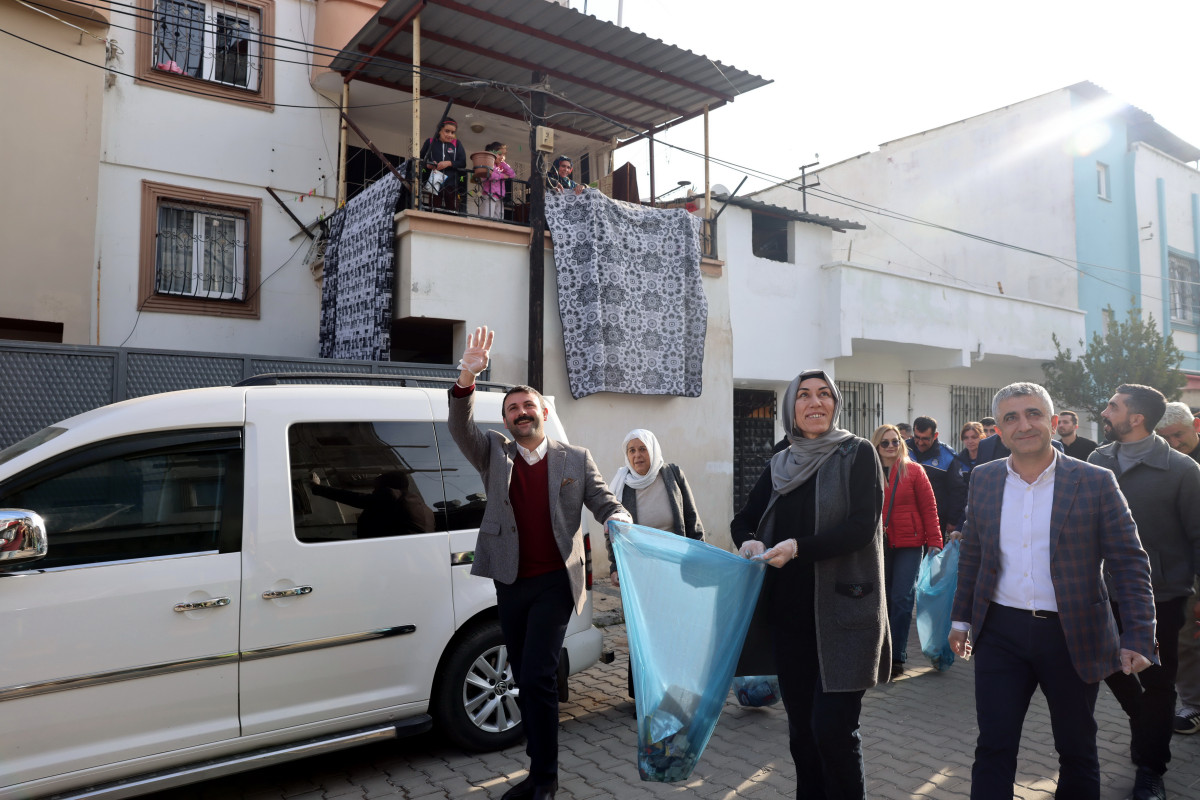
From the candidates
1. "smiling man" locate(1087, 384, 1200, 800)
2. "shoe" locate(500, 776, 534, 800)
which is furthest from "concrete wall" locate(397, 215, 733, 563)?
"smiling man" locate(1087, 384, 1200, 800)

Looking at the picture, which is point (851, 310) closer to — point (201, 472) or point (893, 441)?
point (893, 441)

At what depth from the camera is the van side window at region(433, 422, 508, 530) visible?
15.1ft

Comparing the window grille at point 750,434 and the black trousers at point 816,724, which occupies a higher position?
the window grille at point 750,434

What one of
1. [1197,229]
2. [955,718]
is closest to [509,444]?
[955,718]

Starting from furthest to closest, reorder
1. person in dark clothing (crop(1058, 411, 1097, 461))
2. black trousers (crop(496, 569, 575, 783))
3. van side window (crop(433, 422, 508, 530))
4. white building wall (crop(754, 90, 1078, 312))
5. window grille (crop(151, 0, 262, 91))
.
Result: white building wall (crop(754, 90, 1078, 312))
window grille (crop(151, 0, 262, 91))
person in dark clothing (crop(1058, 411, 1097, 461))
van side window (crop(433, 422, 508, 530))
black trousers (crop(496, 569, 575, 783))

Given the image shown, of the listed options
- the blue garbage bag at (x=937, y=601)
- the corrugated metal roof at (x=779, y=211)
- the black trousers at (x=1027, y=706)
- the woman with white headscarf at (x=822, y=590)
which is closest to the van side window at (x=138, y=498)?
the woman with white headscarf at (x=822, y=590)

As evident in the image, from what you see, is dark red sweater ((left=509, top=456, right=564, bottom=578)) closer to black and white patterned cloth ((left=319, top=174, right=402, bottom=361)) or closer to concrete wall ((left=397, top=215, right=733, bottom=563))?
concrete wall ((left=397, top=215, right=733, bottom=563))

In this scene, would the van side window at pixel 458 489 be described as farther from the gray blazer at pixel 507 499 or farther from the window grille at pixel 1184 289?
the window grille at pixel 1184 289

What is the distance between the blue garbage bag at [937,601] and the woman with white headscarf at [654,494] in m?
2.07

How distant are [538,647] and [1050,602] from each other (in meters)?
2.15

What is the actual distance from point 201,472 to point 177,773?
134 centimetres

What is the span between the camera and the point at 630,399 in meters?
10.9

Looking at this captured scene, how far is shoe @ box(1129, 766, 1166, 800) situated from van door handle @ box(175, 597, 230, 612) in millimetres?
4456

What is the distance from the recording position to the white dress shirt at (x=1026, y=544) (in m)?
3.13
